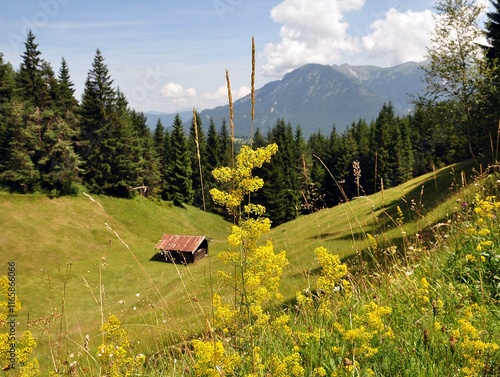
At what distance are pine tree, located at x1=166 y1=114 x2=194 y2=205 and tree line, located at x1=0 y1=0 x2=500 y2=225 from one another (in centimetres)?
22

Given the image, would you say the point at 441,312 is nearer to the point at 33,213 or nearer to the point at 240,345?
the point at 240,345

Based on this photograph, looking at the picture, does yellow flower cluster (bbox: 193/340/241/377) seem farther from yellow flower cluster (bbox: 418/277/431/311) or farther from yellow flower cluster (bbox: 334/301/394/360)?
yellow flower cluster (bbox: 418/277/431/311)

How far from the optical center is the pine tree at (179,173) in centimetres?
7344

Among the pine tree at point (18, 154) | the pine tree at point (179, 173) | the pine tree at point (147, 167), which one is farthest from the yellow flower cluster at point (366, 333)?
the pine tree at point (179, 173)

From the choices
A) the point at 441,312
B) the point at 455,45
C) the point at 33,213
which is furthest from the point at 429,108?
the point at 33,213

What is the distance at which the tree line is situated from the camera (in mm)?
29312

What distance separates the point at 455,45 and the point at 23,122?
54.6 meters

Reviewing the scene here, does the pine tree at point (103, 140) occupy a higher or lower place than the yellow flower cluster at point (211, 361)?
higher

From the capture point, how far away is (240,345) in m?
3.19

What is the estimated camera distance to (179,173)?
74.2 meters

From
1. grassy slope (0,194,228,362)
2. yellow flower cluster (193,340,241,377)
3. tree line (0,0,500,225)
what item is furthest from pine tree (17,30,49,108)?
yellow flower cluster (193,340,241,377)

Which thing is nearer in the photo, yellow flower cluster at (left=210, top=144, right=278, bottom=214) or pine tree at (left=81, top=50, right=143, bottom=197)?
yellow flower cluster at (left=210, top=144, right=278, bottom=214)

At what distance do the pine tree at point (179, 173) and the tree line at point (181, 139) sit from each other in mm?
219

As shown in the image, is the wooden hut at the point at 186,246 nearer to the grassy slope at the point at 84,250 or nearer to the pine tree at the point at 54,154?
the grassy slope at the point at 84,250
